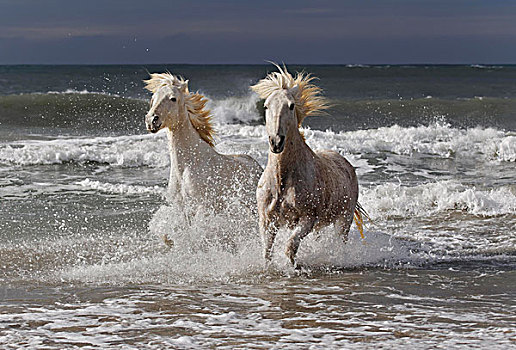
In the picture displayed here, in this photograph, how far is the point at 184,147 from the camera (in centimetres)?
636

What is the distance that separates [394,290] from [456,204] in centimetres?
427

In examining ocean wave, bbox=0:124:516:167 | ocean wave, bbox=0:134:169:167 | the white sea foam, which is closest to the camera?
ocean wave, bbox=0:134:169:167

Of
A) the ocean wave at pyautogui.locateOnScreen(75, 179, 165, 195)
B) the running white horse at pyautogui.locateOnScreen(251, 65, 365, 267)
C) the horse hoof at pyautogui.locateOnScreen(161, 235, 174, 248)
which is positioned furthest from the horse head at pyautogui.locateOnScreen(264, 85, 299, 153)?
the ocean wave at pyautogui.locateOnScreen(75, 179, 165, 195)

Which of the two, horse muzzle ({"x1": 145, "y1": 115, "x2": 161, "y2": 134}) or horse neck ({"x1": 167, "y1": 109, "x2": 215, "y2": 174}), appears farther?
horse neck ({"x1": 167, "y1": 109, "x2": 215, "y2": 174})

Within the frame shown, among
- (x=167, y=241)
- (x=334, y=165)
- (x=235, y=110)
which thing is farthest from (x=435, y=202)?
(x=235, y=110)

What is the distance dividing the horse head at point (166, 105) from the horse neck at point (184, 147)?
0.04m

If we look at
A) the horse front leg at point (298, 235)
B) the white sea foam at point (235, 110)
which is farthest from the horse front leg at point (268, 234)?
the white sea foam at point (235, 110)

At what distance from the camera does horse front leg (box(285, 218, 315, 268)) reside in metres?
5.48

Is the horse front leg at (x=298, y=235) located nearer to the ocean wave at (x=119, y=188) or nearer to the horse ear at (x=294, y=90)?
the horse ear at (x=294, y=90)

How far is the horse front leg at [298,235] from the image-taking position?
216 inches

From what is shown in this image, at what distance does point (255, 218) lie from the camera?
656 cm

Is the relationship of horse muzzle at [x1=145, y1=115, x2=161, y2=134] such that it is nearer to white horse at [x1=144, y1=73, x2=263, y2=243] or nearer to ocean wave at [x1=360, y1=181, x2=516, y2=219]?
white horse at [x1=144, y1=73, x2=263, y2=243]

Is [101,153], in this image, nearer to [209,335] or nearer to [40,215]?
[40,215]

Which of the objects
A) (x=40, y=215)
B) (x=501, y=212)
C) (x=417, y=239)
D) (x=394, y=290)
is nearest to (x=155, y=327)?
(x=394, y=290)
